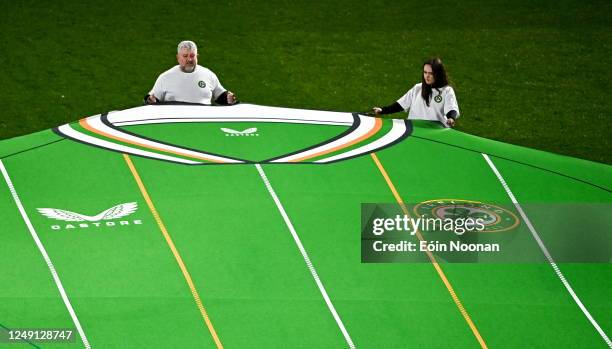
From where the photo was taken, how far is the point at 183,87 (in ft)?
32.7

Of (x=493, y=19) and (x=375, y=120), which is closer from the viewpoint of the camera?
(x=375, y=120)

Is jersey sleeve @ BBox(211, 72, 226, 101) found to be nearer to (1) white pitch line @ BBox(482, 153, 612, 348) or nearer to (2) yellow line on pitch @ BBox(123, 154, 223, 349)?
(2) yellow line on pitch @ BBox(123, 154, 223, 349)

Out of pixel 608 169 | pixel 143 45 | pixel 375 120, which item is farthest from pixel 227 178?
pixel 143 45

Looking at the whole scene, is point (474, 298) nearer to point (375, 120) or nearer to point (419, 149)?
point (419, 149)

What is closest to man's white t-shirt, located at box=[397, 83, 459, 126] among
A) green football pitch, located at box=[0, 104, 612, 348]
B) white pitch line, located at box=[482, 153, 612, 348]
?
green football pitch, located at box=[0, 104, 612, 348]

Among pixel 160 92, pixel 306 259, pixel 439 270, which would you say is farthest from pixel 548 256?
pixel 160 92

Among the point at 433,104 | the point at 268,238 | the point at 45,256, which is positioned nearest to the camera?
the point at 45,256

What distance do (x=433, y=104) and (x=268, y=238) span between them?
2.41 m

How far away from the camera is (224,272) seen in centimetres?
734

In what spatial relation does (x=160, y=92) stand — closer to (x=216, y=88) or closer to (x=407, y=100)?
(x=216, y=88)

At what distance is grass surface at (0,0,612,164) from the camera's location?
1363cm

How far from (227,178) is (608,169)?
9.86ft

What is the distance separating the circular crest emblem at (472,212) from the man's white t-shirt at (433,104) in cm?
145

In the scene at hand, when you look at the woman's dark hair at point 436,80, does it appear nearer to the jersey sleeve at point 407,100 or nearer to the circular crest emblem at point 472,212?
the jersey sleeve at point 407,100
